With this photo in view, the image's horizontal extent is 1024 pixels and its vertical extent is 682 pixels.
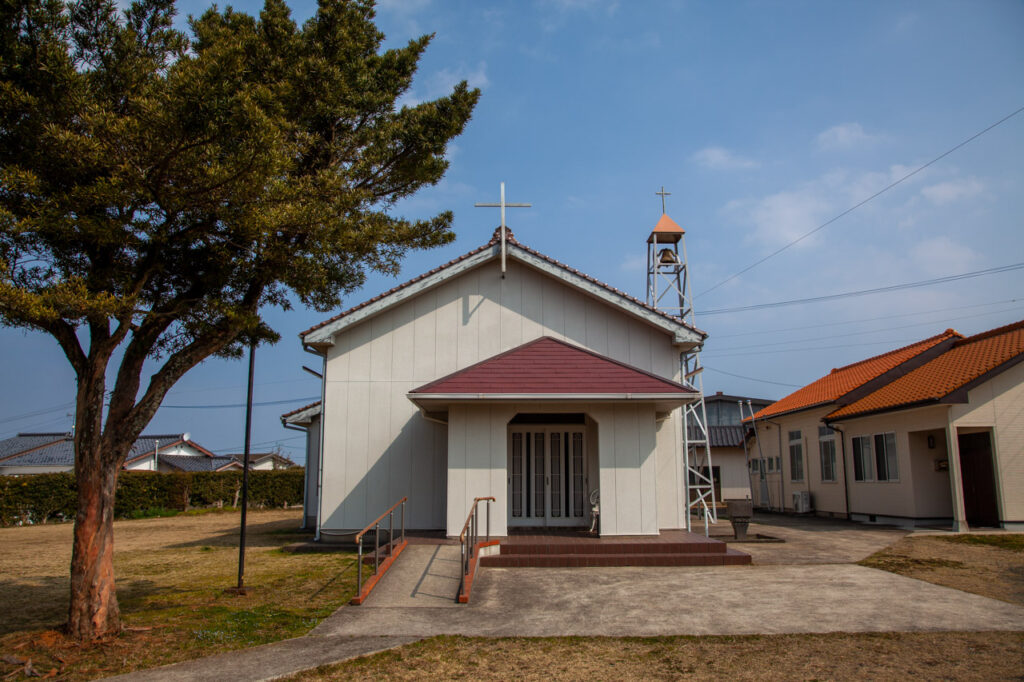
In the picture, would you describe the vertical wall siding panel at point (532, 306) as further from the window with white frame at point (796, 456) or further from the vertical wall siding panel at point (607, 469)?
the window with white frame at point (796, 456)

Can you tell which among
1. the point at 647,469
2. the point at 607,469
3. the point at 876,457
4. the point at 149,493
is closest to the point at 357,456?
the point at 607,469

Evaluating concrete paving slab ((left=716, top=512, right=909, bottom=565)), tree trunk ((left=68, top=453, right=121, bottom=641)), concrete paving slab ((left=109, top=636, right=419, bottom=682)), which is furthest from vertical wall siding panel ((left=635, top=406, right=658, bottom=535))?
tree trunk ((left=68, top=453, right=121, bottom=641))

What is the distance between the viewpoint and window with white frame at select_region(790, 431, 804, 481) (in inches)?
934

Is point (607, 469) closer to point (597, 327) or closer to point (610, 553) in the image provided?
point (610, 553)

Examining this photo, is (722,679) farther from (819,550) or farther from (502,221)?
(502,221)

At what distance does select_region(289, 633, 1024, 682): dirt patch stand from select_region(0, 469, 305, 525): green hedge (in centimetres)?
2265

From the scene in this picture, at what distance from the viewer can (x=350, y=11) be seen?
8.51 metres

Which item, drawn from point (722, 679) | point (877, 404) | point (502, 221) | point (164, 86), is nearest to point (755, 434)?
point (877, 404)

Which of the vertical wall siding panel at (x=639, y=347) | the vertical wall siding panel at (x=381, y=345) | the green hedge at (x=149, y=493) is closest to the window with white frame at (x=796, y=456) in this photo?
the vertical wall siding panel at (x=639, y=347)

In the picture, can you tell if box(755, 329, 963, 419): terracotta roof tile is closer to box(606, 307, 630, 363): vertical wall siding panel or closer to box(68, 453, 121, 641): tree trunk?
box(606, 307, 630, 363): vertical wall siding panel

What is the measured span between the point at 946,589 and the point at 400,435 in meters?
9.89

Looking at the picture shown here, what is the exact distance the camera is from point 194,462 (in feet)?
175

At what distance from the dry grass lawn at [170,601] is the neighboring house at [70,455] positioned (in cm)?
3120

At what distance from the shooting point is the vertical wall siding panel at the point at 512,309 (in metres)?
14.9
